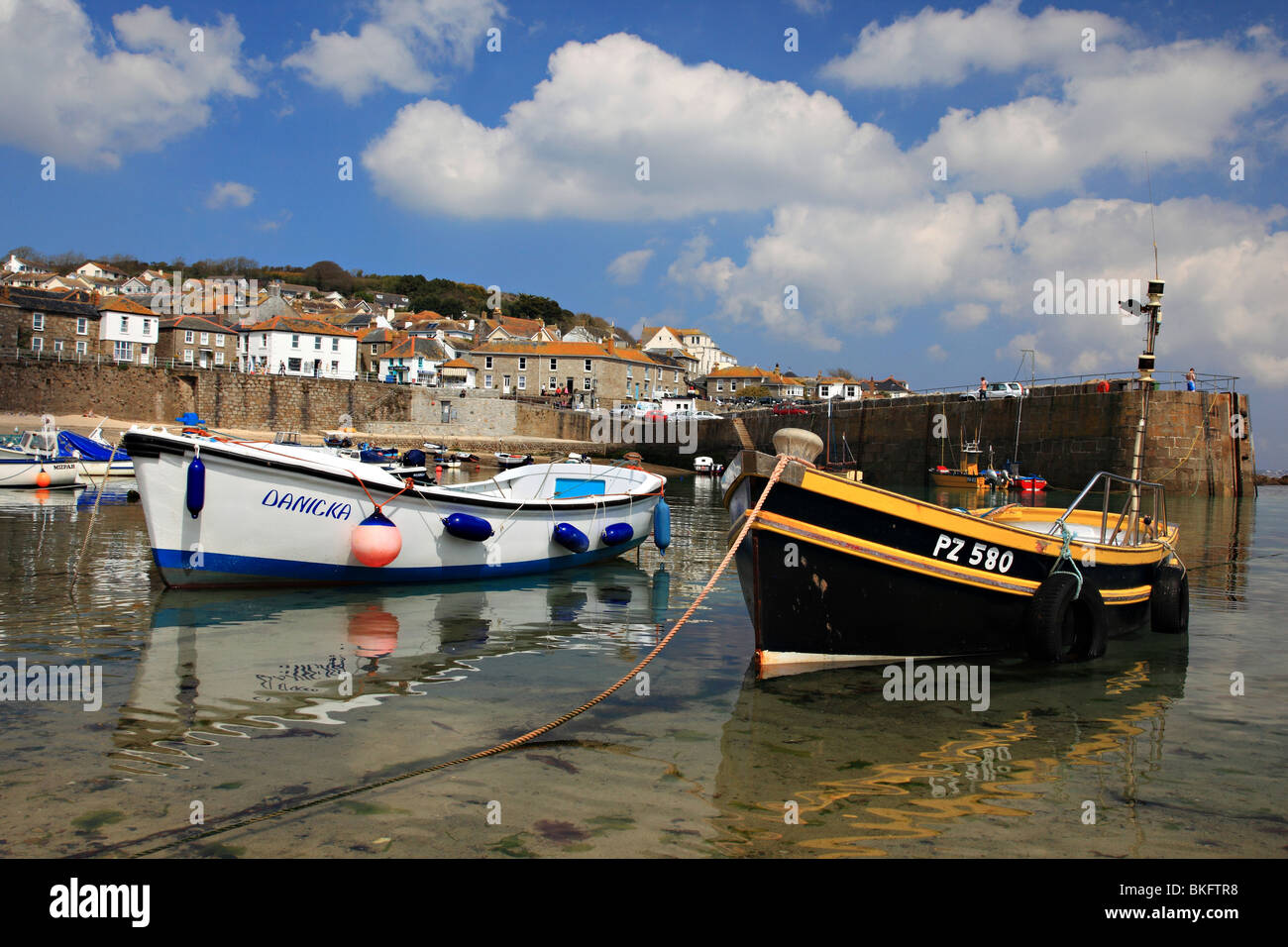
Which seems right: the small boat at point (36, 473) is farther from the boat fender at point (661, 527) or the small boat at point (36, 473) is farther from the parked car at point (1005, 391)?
the parked car at point (1005, 391)

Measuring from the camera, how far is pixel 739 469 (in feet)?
24.3

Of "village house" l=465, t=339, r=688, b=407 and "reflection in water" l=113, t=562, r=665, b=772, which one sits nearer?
"reflection in water" l=113, t=562, r=665, b=772

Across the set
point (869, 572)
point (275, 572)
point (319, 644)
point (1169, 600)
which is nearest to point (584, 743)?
point (869, 572)

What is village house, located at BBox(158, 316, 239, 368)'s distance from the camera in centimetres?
6444

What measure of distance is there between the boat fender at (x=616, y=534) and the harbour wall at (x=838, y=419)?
89.7ft

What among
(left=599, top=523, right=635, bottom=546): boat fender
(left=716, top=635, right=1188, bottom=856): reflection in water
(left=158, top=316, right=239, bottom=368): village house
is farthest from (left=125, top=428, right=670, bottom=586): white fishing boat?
(left=158, top=316, right=239, bottom=368): village house

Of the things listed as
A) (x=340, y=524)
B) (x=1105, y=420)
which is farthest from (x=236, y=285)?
(x=340, y=524)

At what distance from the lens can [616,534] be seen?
1466cm

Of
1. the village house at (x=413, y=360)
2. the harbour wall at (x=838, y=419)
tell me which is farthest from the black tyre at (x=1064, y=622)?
the village house at (x=413, y=360)

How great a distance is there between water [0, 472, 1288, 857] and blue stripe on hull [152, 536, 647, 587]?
30 cm

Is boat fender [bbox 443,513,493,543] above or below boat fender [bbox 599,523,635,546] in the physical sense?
above

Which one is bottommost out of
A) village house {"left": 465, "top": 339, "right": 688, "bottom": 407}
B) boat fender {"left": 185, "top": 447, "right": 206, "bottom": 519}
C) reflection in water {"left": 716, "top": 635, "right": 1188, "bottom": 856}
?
reflection in water {"left": 716, "top": 635, "right": 1188, "bottom": 856}

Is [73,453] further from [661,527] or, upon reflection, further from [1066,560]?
[1066,560]

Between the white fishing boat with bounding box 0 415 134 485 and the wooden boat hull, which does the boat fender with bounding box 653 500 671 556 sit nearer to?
the wooden boat hull
